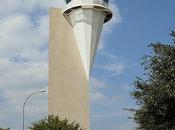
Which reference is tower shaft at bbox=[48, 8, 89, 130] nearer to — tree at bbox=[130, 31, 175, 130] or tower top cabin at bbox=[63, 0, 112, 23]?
tower top cabin at bbox=[63, 0, 112, 23]

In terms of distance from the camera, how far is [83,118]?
6519 centimetres

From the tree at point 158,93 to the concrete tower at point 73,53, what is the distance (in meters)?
35.8

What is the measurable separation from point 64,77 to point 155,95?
39.2m

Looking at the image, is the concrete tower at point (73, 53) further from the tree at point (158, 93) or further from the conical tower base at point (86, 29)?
the tree at point (158, 93)

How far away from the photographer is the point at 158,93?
2678cm

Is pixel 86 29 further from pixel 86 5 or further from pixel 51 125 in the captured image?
pixel 51 125

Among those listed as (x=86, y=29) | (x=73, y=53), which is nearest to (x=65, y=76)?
(x=73, y=53)

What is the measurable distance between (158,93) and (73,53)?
41596 millimetres

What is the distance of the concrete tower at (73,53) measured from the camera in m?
64.7

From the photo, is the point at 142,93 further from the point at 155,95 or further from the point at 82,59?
the point at 82,59

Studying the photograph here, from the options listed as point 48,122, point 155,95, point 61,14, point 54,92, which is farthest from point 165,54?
point 61,14

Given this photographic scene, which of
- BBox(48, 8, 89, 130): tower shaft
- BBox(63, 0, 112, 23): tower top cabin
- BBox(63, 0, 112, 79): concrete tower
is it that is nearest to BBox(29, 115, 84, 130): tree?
BBox(48, 8, 89, 130): tower shaft

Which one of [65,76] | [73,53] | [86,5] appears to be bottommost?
[65,76]

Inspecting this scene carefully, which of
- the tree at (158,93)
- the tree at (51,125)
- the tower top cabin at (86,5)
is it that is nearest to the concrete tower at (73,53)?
A: the tower top cabin at (86,5)
